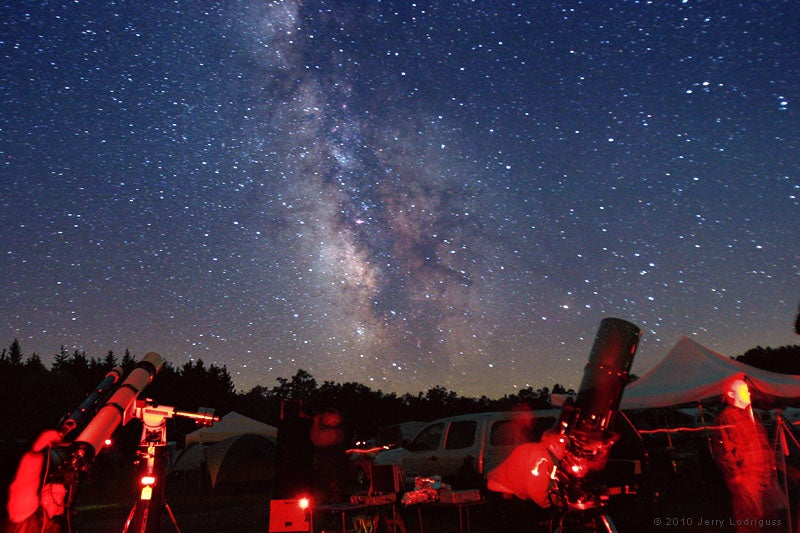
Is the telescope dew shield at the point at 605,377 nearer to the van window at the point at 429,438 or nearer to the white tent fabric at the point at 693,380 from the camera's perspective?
the white tent fabric at the point at 693,380

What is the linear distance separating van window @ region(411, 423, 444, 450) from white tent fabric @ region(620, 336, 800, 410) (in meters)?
3.72

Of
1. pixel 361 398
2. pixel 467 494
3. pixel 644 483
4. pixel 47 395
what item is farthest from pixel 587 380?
pixel 47 395

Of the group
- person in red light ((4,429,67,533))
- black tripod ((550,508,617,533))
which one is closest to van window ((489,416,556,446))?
black tripod ((550,508,617,533))

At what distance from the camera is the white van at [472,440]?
31.4 feet

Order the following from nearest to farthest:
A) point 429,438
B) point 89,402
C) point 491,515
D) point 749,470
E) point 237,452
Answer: point 749,470
point 89,402
point 491,515
point 429,438
point 237,452

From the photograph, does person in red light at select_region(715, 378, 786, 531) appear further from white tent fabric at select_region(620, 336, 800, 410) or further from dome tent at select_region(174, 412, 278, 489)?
dome tent at select_region(174, 412, 278, 489)

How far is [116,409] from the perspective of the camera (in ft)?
20.4

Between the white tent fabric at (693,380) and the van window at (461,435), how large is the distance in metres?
2.85

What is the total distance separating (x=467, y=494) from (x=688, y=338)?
744 centimetres

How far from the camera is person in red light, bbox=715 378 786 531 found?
6.14m

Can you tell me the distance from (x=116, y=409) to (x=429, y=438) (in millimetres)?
6675

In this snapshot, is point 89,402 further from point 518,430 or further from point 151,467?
point 518,430

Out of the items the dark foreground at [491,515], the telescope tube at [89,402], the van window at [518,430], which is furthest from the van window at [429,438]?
the telescope tube at [89,402]

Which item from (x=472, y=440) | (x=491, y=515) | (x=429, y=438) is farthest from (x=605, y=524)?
(x=429, y=438)
